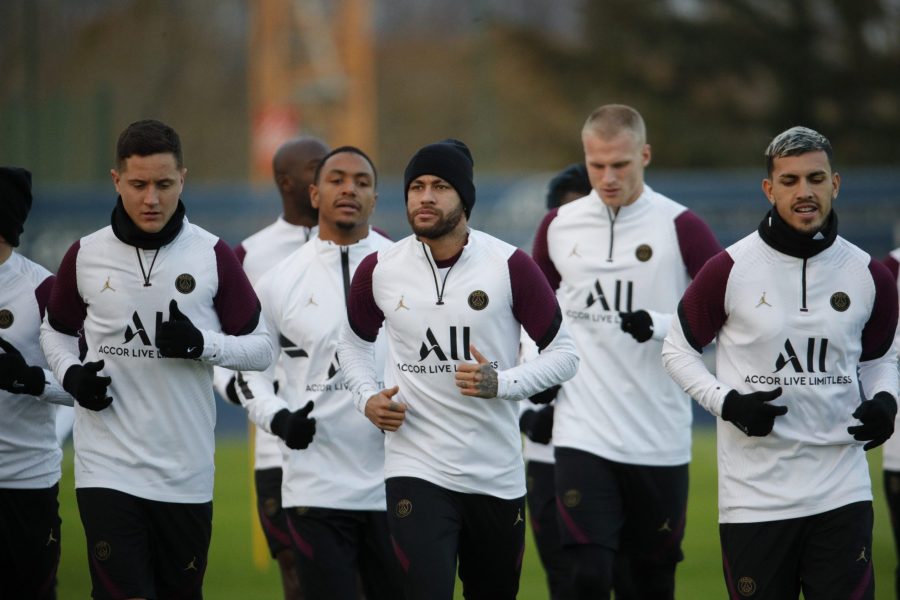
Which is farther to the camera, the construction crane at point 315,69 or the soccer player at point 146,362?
the construction crane at point 315,69

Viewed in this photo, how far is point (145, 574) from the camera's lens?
6.58m

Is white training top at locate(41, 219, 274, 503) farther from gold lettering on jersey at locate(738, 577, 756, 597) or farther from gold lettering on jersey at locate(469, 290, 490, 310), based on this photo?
gold lettering on jersey at locate(738, 577, 756, 597)

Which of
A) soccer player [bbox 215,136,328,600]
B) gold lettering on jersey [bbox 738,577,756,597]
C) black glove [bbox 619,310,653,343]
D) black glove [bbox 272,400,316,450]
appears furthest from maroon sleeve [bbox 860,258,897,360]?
soccer player [bbox 215,136,328,600]

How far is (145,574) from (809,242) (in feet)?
10.6

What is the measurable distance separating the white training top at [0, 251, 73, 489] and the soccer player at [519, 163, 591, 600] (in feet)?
8.78

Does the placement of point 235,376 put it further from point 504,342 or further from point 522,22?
point 522,22

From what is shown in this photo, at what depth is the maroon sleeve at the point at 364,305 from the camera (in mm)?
6949

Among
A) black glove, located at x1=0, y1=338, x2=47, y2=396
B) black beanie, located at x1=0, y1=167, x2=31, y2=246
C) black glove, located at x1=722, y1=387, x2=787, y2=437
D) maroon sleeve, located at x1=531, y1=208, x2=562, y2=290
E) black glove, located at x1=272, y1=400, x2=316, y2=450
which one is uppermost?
black beanie, located at x1=0, y1=167, x2=31, y2=246

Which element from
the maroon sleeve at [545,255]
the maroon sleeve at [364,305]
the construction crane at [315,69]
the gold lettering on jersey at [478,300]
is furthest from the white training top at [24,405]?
the construction crane at [315,69]

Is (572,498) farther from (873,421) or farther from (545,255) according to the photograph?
(873,421)

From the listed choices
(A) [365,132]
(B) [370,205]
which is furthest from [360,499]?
(A) [365,132]

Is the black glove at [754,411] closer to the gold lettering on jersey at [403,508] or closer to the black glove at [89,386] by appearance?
the gold lettering on jersey at [403,508]

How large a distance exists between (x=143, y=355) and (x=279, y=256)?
86.6 inches

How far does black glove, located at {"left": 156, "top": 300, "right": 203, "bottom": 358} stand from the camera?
6.43 metres
